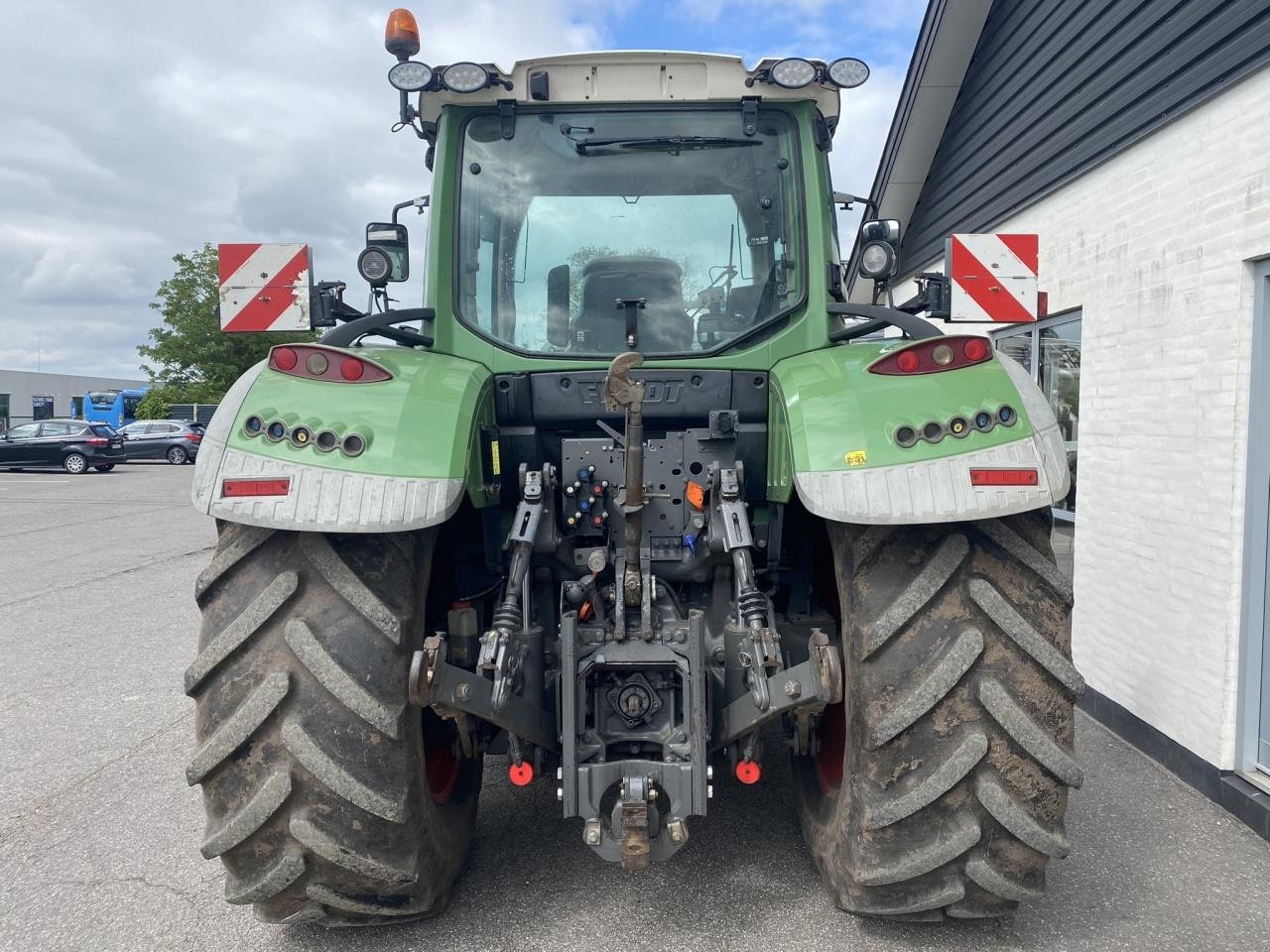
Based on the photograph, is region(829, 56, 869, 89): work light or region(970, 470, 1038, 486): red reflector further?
region(829, 56, 869, 89): work light

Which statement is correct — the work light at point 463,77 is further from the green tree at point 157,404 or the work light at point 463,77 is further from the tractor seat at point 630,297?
the green tree at point 157,404

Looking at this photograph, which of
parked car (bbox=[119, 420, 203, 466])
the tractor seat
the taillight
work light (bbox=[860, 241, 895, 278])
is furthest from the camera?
parked car (bbox=[119, 420, 203, 466])

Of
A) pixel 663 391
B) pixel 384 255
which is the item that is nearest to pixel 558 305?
pixel 663 391

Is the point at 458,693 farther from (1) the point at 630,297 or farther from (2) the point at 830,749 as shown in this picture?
(1) the point at 630,297

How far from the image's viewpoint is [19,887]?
3170mm

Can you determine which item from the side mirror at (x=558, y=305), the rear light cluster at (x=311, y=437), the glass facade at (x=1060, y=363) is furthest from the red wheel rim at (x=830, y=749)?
the glass facade at (x=1060, y=363)

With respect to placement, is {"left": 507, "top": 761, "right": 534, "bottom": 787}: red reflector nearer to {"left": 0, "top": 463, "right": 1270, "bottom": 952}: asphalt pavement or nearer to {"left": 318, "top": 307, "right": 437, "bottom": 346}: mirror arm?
{"left": 0, "top": 463, "right": 1270, "bottom": 952}: asphalt pavement

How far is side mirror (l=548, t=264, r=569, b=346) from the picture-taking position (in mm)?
3351

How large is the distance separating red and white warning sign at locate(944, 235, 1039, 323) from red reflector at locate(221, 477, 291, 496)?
10.2ft

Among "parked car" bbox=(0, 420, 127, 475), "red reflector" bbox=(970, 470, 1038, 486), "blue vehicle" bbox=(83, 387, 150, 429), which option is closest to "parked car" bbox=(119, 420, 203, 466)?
"parked car" bbox=(0, 420, 127, 475)

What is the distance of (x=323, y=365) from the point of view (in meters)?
2.66

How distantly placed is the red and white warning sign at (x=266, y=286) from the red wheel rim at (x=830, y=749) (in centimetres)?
253

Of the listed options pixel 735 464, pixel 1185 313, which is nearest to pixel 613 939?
pixel 735 464

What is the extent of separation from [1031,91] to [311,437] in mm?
7195
